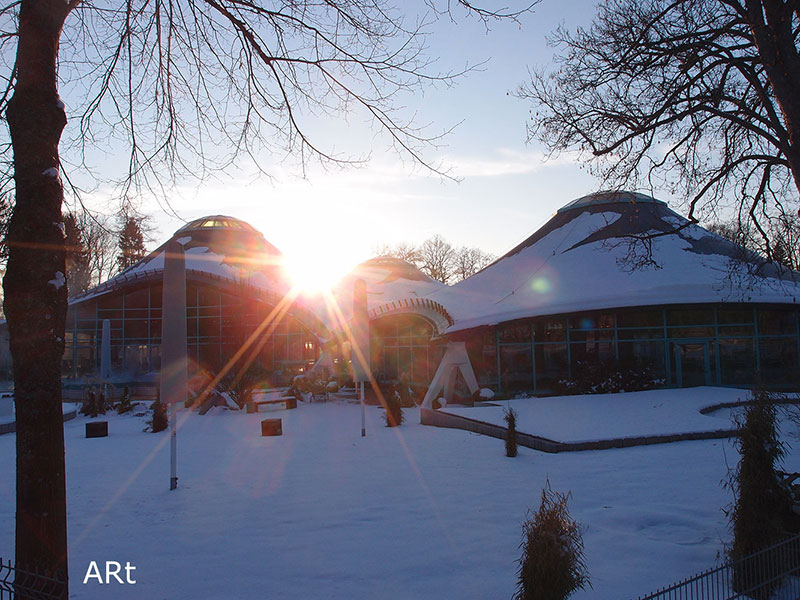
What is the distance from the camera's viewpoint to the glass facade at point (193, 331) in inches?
1172

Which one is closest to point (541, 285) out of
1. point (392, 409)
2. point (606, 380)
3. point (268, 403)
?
point (606, 380)

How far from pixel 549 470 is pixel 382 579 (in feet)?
14.7

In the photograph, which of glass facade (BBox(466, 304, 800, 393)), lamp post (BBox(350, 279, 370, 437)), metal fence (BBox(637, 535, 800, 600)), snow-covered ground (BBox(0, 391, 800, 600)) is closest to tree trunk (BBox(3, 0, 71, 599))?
snow-covered ground (BBox(0, 391, 800, 600))

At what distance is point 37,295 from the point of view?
380 centimetres

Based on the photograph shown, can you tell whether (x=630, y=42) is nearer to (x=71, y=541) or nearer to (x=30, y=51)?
(x=30, y=51)

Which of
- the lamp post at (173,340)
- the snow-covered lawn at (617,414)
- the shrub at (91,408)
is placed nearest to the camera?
the lamp post at (173,340)

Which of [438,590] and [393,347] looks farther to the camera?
[393,347]

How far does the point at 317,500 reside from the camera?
277 inches

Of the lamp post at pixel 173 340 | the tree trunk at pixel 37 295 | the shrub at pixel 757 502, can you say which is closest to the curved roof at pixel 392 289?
the lamp post at pixel 173 340

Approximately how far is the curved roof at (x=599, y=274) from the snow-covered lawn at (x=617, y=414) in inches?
136

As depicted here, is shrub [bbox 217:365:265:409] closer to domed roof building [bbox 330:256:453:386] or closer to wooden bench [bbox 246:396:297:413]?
wooden bench [bbox 246:396:297:413]

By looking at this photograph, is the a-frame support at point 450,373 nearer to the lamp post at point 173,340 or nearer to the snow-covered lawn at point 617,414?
the snow-covered lawn at point 617,414

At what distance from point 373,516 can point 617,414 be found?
29.4ft

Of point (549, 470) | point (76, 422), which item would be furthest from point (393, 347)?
point (549, 470)
